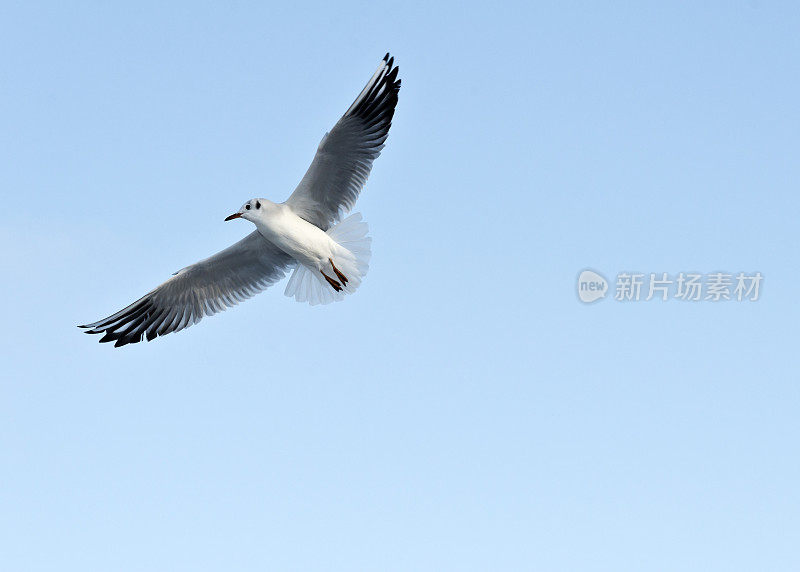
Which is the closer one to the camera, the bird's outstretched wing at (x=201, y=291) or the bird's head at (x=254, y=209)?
the bird's head at (x=254, y=209)

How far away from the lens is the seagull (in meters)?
7.25

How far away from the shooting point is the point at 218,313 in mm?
8016

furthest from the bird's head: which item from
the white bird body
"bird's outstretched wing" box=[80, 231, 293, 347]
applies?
"bird's outstretched wing" box=[80, 231, 293, 347]

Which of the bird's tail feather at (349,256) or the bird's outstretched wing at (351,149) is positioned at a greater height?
the bird's outstretched wing at (351,149)

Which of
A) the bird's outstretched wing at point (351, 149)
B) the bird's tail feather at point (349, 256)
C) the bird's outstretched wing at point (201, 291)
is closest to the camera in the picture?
the bird's outstretched wing at point (351, 149)

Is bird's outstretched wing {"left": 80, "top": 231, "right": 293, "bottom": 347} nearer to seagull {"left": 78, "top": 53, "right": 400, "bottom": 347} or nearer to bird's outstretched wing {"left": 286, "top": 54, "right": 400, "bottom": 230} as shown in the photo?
seagull {"left": 78, "top": 53, "right": 400, "bottom": 347}

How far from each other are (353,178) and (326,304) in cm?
99

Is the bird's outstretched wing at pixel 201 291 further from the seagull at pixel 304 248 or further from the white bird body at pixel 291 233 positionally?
the white bird body at pixel 291 233

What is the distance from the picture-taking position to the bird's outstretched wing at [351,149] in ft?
23.6

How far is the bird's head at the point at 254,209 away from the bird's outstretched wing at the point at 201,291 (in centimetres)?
31

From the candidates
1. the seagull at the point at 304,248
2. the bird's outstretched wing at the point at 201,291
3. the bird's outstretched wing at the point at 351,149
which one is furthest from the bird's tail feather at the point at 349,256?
the bird's outstretched wing at the point at 201,291

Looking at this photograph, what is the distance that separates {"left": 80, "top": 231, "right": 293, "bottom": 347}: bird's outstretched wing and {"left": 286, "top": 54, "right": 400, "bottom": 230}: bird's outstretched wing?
550 mm

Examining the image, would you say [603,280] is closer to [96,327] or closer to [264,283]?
[264,283]

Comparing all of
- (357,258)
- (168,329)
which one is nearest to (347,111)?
(357,258)
